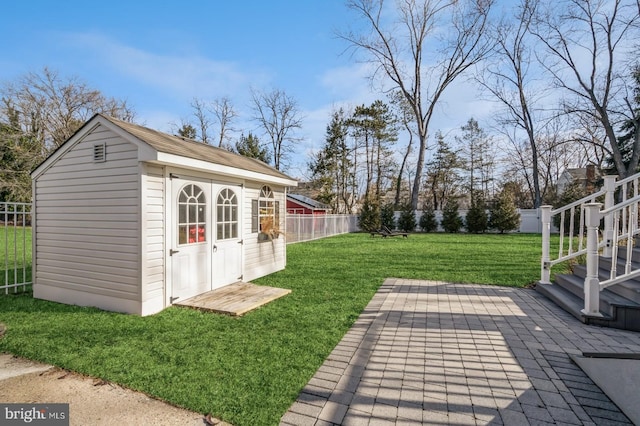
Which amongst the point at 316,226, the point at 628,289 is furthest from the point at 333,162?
the point at 628,289

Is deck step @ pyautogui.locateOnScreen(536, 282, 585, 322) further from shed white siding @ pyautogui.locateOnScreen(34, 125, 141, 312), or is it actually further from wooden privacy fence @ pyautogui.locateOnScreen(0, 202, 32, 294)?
wooden privacy fence @ pyautogui.locateOnScreen(0, 202, 32, 294)

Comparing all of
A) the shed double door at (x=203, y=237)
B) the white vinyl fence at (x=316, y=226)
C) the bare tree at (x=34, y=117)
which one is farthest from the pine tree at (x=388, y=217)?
the bare tree at (x=34, y=117)

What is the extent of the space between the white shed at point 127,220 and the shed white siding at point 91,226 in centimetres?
1

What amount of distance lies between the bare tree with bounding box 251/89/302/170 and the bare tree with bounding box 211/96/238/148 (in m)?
1.99

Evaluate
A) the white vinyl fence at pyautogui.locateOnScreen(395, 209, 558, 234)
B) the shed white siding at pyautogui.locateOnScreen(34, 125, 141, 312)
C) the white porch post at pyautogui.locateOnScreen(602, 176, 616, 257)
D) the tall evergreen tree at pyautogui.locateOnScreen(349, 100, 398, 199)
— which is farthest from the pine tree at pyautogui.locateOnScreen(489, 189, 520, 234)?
the shed white siding at pyautogui.locateOnScreen(34, 125, 141, 312)

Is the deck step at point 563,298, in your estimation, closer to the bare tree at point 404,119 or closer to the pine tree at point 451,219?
the pine tree at point 451,219

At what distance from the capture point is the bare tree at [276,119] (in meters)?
24.9

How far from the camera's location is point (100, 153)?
4387 millimetres

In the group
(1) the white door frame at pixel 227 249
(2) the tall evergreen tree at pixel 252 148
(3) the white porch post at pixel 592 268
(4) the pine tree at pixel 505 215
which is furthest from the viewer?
(2) the tall evergreen tree at pixel 252 148

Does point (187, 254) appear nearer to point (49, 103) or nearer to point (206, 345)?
point (206, 345)

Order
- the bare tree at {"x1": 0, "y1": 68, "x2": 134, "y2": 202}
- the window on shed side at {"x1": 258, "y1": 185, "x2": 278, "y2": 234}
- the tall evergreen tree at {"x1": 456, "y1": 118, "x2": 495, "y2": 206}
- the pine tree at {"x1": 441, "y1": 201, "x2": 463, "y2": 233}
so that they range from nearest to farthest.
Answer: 1. the window on shed side at {"x1": 258, "y1": 185, "x2": 278, "y2": 234}
2. the bare tree at {"x1": 0, "y1": 68, "x2": 134, "y2": 202}
3. the pine tree at {"x1": 441, "y1": 201, "x2": 463, "y2": 233}
4. the tall evergreen tree at {"x1": 456, "y1": 118, "x2": 495, "y2": 206}

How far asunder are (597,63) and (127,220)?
2361cm

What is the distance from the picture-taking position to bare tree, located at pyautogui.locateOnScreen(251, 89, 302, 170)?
2488 cm

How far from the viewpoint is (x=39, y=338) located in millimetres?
3334
